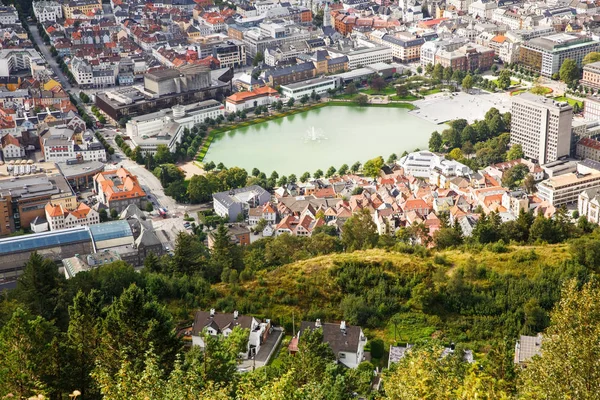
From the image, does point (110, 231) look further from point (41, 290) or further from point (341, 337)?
point (341, 337)

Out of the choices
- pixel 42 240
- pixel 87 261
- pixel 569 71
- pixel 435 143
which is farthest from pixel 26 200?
pixel 569 71

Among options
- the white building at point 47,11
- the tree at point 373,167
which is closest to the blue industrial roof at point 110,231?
the tree at point 373,167

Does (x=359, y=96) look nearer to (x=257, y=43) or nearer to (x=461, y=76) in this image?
(x=461, y=76)

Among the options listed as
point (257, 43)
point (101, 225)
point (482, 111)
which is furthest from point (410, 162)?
point (257, 43)

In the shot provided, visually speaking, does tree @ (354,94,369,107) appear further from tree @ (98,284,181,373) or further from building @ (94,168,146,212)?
tree @ (98,284,181,373)

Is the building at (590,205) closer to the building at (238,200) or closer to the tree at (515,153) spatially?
the tree at (515,153)

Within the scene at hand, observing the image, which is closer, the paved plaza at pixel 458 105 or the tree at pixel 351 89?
the paved plaza at pixel 458 105
